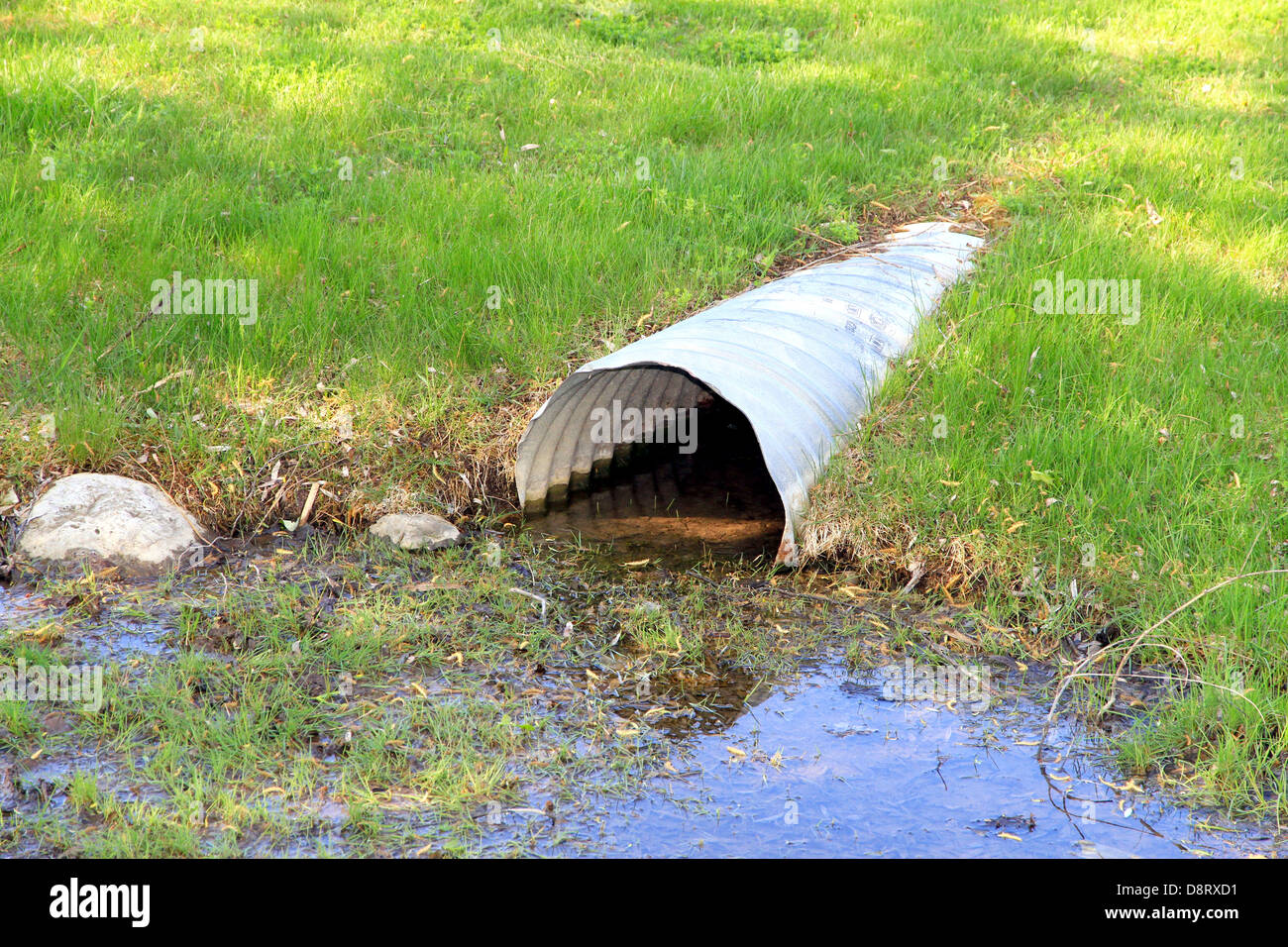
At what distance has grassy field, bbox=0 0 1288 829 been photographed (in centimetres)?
479

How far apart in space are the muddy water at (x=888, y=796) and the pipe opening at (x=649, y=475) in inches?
57.6

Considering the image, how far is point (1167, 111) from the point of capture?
8930 millimetres

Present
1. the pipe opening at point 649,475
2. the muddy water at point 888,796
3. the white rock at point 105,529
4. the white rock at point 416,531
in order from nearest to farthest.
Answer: the muddy water at point 888,796 < the white rock at point 105,529 < the white rock at point 416,531 < the pipe opening at point 649,475

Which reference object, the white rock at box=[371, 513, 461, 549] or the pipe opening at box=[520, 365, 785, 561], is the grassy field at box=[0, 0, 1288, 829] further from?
the pipe opening at box=[520, 365, 785, 561]

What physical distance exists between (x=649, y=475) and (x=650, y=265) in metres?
1.32

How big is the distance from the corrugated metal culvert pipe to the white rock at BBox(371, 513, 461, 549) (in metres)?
0.48

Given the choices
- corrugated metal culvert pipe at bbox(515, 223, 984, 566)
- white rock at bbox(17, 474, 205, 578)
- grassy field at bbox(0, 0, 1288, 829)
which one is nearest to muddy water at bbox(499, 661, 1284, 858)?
grassy field at bbox(0, 0, 1288, 829)

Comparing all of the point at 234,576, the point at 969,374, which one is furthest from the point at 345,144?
the point at 969,374

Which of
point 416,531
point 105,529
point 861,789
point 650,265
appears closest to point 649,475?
point 650,265

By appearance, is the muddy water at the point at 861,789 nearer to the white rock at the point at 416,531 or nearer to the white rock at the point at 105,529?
the white rock at the point at 105,529

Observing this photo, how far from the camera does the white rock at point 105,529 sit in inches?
185

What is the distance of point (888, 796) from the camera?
353cm

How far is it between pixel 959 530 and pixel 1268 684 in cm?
135

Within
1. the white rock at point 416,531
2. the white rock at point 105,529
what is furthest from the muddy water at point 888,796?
the white rock at point 105,529
